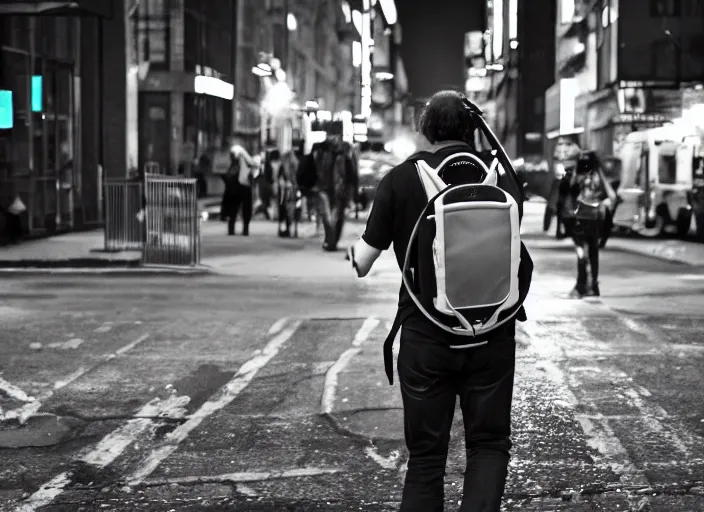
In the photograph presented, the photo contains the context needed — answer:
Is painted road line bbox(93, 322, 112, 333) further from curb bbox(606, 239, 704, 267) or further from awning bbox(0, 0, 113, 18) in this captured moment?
curb bbox(606, 239, 704, 267)

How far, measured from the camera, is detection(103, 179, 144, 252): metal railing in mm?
19312

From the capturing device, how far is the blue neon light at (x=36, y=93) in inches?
995

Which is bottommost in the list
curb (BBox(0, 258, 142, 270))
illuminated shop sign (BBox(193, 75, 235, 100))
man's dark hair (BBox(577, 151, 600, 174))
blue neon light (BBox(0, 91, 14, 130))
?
curb (BBox(0, 258, 142, 270))

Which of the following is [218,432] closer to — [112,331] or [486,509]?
[486,509]

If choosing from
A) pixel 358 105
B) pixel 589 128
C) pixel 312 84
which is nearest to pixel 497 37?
pixel 358 105

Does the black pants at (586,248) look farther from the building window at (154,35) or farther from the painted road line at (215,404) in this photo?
the building window at (154,35)

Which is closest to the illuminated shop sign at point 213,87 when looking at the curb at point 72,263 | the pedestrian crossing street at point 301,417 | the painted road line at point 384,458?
the curb at point 72,263

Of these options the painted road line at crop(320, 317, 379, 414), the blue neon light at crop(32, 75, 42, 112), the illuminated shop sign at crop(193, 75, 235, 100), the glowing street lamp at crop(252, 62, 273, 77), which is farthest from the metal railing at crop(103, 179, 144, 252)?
the glowing street lamp at crop(252, 62, 273, 77)

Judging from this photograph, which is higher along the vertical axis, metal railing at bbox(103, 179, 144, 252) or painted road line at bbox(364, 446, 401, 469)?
metal railing at bbox(103, 179, 144, 252)

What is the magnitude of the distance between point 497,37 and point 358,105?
41.0 meters

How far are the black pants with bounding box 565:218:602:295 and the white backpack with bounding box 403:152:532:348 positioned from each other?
9.80 metres

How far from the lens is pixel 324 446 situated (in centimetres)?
657

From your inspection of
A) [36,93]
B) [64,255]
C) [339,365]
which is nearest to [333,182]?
[64,255]

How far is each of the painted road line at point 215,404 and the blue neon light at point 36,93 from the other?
15.6m
